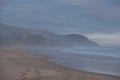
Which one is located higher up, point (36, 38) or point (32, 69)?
point (36, 38)

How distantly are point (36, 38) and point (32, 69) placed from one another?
227mm

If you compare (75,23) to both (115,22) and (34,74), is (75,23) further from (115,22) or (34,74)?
(34,74)

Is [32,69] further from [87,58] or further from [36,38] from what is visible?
[87,58]

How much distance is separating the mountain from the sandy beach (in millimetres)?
75

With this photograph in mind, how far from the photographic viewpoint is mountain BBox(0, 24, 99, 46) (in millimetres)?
1665

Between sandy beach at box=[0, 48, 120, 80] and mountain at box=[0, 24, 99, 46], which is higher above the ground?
mountain at box=[0, 24, 99, 46]

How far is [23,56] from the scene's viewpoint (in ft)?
5.51

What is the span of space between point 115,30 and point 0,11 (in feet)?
2.76

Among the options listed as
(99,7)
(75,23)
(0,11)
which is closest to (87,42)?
(75,23)

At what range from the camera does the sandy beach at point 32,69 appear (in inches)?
64.7

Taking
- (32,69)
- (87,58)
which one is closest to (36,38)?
(32,69)

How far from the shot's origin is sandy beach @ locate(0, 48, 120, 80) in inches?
64.7

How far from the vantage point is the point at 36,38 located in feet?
5.55

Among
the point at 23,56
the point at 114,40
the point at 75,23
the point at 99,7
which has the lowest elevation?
the point at 23,56
